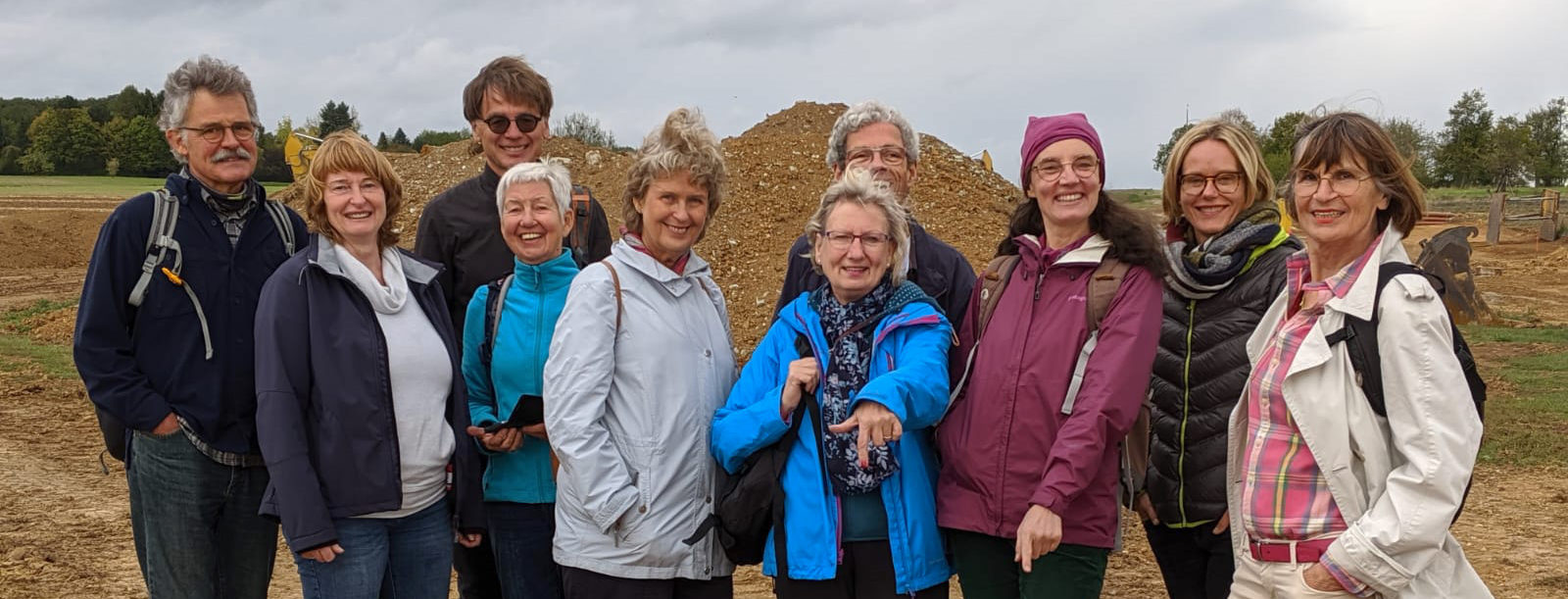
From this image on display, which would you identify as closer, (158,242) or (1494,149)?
(158,242)

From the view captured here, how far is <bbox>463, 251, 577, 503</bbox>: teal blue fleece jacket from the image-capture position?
331 centimetres

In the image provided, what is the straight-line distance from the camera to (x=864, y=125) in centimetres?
369

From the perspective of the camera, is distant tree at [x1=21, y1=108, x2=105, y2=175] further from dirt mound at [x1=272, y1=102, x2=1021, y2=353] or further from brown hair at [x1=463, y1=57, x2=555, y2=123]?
brown hair at [x1=463, y1=57, x2=555, y2=123]

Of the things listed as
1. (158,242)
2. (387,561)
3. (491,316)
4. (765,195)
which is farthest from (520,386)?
(765,195)

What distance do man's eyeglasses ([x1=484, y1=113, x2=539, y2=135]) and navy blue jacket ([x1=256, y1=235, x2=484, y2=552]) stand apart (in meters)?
1.01

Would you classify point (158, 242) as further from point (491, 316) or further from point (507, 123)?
point (507, 123)

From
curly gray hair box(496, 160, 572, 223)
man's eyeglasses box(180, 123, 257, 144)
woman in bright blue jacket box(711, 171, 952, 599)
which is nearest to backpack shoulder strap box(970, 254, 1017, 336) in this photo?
woman in bright blue jacket box(711, 171, 952, 599)

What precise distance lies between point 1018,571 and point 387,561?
Result: 5.93 feet

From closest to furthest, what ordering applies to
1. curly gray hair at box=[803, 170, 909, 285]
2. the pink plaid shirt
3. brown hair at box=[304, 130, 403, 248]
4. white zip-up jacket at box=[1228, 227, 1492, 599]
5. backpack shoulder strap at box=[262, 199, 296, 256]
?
1. white zip-up jacket at box=[1228, 227, 1492, 599]
2. the pink plaid shirt
3. curly gray hair at box=[803, 170, 909, 285]
4. brown hair at box=[304, 130, 403, 248]
5. backpack shoulder strap at box=[262, 199, 296, 256]

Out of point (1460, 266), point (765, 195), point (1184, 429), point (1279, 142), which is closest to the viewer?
point (1184, 429)

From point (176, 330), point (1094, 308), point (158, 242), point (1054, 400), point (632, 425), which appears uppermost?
point (158, 242)

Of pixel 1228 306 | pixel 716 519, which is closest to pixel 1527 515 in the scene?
pixel 1228 306

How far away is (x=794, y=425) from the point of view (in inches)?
113

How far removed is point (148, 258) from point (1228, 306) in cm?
321
